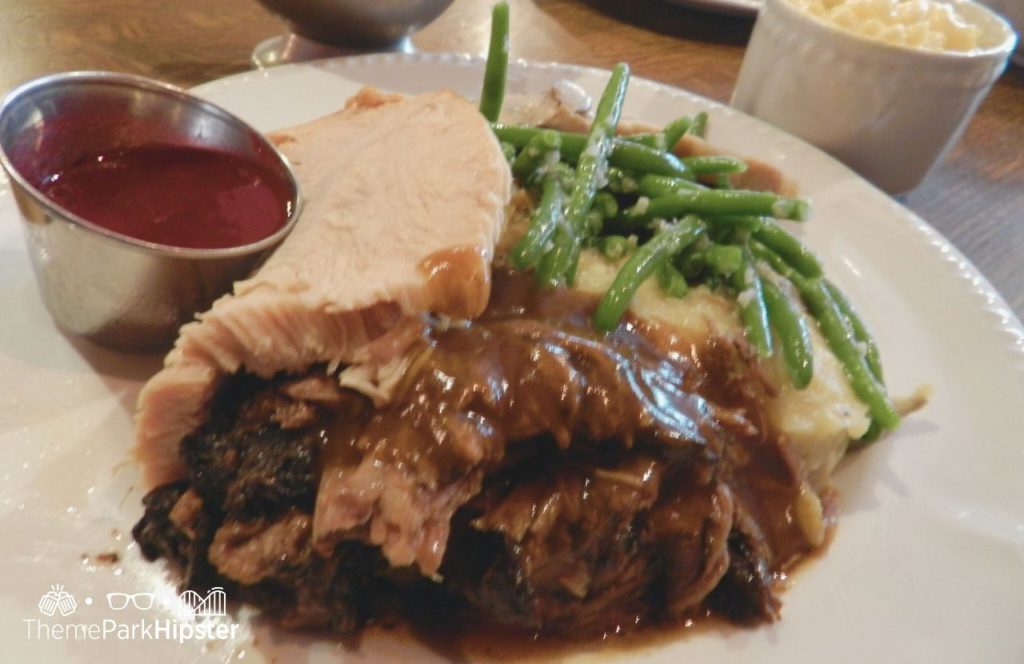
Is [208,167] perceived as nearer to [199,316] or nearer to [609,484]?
[199,316]

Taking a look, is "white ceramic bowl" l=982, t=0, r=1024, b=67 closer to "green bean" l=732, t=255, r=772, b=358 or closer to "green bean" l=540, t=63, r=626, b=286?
"green bean" l=540, t=63, r=626, b=286

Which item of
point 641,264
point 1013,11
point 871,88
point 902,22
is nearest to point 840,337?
point 641,264

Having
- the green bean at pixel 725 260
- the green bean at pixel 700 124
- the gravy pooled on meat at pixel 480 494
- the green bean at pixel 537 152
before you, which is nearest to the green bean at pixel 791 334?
the green bean at pixel 725 260

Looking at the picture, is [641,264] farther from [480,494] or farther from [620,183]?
[480,494]

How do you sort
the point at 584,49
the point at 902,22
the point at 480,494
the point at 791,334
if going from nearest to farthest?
the point at 480,494, the point at 791,334, the point at 902,22, the point at 584,49

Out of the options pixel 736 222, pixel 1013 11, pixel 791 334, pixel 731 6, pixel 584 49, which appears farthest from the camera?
pixel 1013 11

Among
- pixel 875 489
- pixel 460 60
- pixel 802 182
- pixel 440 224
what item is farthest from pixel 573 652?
pixel 460 60
